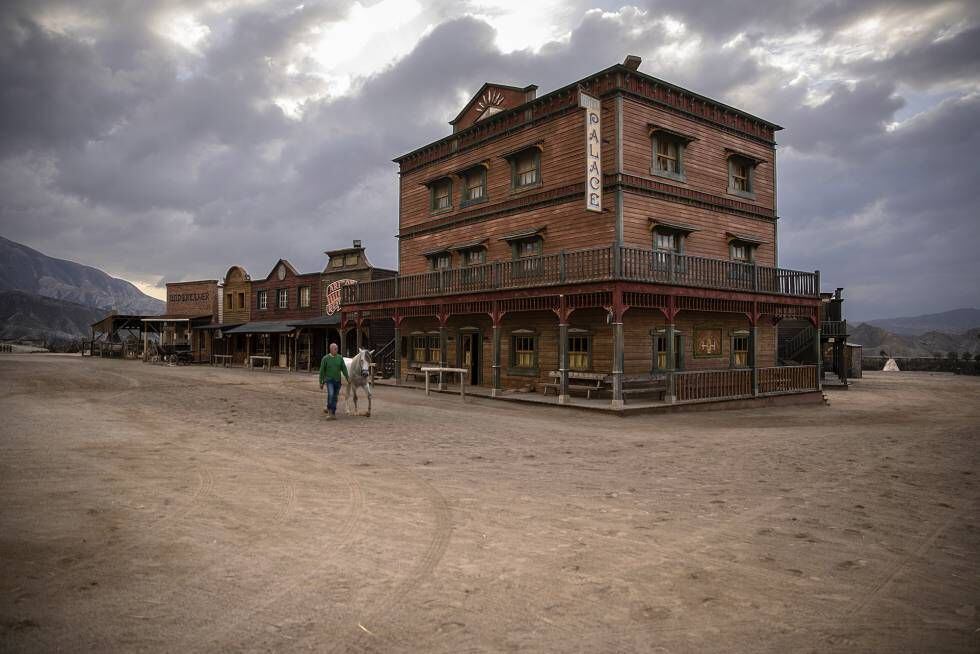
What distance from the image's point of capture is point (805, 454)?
33.2 ft

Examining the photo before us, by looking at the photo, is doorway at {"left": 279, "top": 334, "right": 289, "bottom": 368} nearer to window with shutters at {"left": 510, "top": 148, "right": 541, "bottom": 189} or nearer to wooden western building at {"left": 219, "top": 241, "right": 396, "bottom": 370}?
wooden western building at {"left": 219, "top": 241, "right": 396, "bottom": 370}

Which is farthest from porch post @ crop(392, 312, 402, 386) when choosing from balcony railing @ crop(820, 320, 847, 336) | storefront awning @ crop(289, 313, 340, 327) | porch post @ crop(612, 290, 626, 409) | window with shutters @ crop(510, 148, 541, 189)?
balcony railing @ crop(820, 320, 847, 336)

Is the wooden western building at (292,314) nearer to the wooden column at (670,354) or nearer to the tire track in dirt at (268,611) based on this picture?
the wooden column at (670,354)

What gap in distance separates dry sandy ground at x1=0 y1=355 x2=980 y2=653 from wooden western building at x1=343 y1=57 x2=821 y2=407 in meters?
7.62

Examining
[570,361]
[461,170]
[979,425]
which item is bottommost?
[979,425]

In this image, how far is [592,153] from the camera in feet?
61.6

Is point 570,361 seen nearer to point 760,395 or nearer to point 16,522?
point 760,395

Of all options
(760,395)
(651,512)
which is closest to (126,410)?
(651,512)

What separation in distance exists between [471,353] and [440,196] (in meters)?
7.93

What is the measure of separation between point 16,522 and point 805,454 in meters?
11.3

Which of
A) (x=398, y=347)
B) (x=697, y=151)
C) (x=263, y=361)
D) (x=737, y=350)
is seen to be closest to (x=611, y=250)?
A: (x=697, y=151)

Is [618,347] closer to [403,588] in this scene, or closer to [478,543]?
[478,543]

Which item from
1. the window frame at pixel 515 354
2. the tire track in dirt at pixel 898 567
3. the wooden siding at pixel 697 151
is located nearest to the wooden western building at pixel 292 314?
the window frame at pixel 515 354

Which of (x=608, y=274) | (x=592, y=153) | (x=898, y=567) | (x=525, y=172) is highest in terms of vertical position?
(x=525, y=172)
